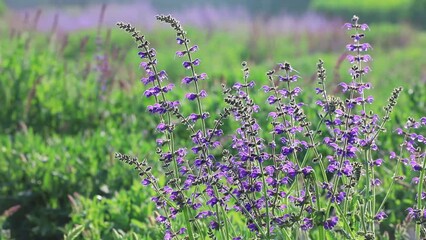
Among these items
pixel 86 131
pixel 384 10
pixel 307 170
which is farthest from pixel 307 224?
pixel 384 10

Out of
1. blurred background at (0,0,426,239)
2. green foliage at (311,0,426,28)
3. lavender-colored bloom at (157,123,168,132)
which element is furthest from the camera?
green foliage at (311,0,426,28)

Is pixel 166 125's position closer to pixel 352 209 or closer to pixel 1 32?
pixel 352 209

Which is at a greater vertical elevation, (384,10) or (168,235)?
(168,235)

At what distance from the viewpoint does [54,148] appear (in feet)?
19.5

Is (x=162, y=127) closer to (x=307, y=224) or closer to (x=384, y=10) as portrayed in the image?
(x=307, y=224)

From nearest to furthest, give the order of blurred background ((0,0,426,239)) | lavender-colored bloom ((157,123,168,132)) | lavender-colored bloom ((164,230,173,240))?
lavender-colored bloom ((157,123,168,132)), lavender-colored bloom ((164,230,173,240)), blurred background ((0,0,426,239))

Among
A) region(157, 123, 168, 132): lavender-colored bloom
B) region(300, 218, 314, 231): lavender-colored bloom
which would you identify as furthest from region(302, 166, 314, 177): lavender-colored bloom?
region(157, 123, 168, 132): lavender-colored bloom

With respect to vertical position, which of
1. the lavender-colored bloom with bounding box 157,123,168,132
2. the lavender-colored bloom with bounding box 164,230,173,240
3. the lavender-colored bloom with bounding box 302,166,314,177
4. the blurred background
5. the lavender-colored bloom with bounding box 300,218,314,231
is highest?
the lavender-colored bloom with bounding box 157,123,168,132

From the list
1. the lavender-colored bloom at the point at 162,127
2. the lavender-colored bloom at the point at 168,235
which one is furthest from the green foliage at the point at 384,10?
the lavender-colored bloom at the point at 162,127

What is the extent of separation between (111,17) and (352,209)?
48.6 feet

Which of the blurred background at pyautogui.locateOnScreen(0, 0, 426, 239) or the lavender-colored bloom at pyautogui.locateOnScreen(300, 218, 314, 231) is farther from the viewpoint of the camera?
the blurred background at pyautogui.locateOnScreen(0, 0, 426, 239)

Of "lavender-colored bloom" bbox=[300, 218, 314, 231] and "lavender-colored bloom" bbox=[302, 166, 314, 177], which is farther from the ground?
"lavender-colored bloom" bbox=[302, 166, 314, 177]

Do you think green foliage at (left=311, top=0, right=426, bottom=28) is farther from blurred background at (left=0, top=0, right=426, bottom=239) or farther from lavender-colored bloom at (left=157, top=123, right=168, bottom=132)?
lavender-colored bloom at (left=157, top=123, right=168, bottom=132)

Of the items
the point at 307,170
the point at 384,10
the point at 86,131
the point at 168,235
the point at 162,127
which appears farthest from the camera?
the point at 384,10
